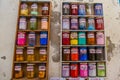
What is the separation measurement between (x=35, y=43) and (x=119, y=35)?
0.92 meters

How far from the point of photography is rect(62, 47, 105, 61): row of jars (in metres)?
2.77

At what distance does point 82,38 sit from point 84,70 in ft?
1.10

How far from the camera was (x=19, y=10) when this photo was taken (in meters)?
2.88

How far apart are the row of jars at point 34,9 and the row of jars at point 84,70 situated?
617 mm

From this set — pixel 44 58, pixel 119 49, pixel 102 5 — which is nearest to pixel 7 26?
pixel 44 58

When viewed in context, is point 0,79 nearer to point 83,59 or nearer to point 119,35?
point 83,59

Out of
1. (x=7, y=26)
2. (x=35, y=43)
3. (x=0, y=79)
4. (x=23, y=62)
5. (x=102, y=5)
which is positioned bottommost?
(x=0, y=79)

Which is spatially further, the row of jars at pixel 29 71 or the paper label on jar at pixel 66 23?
the paper label on jar at pixel 66 23

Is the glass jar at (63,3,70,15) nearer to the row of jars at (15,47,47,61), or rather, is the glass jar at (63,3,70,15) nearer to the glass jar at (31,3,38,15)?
the glass jar at (31,3,38,15)

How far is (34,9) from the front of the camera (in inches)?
114

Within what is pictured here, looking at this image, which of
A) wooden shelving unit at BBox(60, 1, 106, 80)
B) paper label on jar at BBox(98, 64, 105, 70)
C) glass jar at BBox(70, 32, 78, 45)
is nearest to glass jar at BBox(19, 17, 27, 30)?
wooden shelving unit at BBox(60, 1, 106, 80)

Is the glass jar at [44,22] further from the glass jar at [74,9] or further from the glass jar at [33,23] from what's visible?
the glass jar at [74,9]

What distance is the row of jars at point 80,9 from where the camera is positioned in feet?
9.41

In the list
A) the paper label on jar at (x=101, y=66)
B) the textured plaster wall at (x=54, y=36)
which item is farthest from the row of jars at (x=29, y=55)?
the paper label on jar at (x=101, y=66)
